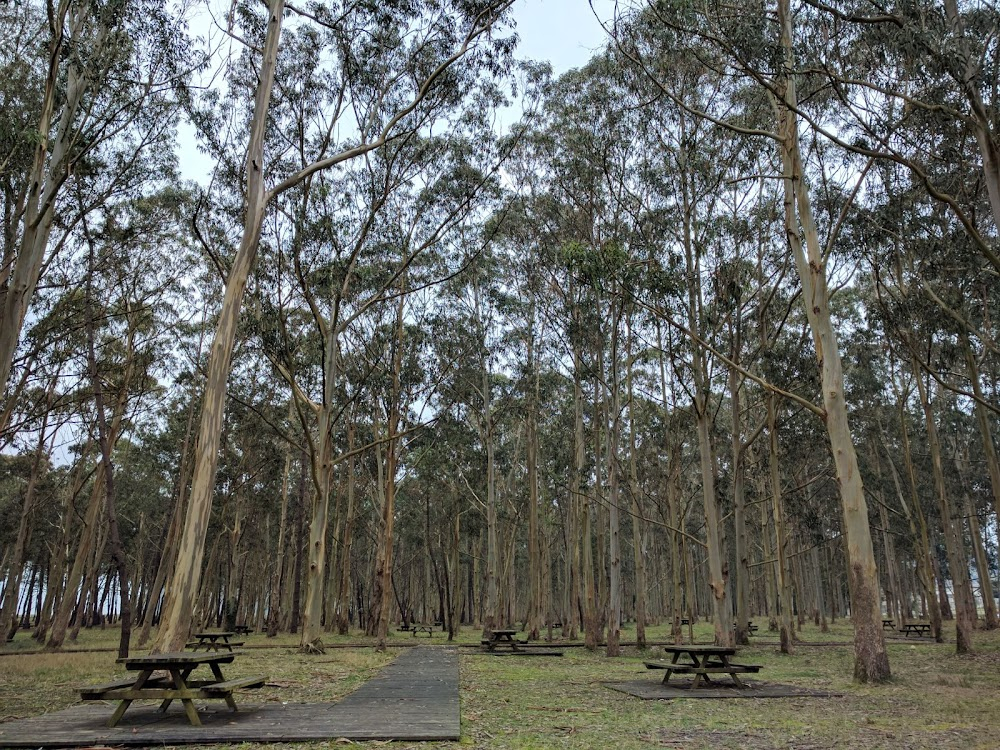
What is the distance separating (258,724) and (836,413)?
8.16 meters

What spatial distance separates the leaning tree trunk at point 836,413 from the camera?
8.62m

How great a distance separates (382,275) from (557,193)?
5.20 metres

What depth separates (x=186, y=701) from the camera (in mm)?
5359

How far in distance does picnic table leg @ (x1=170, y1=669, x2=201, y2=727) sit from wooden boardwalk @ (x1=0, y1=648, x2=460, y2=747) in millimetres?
64

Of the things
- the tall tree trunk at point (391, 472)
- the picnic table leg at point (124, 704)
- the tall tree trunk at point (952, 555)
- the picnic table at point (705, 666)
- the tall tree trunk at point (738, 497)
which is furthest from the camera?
the tall tree trunk at point (391, 472)

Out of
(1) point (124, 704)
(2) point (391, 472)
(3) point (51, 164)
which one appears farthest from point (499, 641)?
(3) point (51, 164)

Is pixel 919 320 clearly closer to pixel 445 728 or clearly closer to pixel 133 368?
pixel 445 728

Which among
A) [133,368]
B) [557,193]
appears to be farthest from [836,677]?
[133,368]

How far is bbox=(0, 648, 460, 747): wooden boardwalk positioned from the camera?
4.70 meters

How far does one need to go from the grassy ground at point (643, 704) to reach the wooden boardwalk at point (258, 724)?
0.88 feet

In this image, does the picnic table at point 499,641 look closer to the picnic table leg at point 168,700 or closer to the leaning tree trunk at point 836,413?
the leaning tree trunk at point 836,413

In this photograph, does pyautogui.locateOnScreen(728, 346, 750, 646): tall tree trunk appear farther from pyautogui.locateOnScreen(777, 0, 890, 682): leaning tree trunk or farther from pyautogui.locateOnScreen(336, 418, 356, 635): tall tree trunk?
pyautogui.locateOnScreen(336, 418, 356, 635): tall tree trunk

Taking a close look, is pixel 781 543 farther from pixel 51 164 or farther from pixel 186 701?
pixel 51 164

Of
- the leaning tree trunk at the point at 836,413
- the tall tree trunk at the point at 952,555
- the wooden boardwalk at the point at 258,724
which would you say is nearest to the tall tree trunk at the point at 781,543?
the tall tree trunk at the point at 952,555
